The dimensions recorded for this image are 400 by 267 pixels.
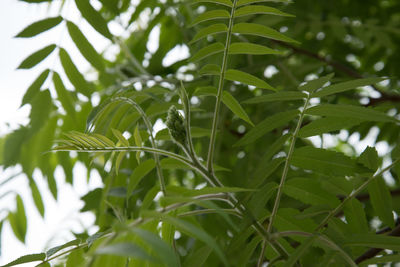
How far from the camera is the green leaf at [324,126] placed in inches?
31.1

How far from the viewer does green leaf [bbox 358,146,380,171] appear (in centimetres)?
A: 80

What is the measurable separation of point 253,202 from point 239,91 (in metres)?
0.80

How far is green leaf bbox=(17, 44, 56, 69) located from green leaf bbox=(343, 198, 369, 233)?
0.74 meters

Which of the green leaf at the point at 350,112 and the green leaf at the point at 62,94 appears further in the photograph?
the green leaf at the point at 62,94

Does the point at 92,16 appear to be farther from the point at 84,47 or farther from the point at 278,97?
the point at 278,97

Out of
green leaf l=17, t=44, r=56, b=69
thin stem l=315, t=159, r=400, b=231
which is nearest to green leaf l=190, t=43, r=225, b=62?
thin stem l=315, t=159, r=400, b=231

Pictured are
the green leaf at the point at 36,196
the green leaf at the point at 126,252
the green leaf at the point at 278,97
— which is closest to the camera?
the green leaf at the point at 126,252

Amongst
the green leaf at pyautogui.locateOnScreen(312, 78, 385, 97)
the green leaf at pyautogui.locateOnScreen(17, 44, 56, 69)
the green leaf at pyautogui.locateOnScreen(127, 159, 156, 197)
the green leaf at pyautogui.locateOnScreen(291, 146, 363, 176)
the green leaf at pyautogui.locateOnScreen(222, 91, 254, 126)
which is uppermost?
the green leaf at pyautogui.locateOnScreen(17, 44, 56, 69)

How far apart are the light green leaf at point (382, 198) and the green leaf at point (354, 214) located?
0.09 ft

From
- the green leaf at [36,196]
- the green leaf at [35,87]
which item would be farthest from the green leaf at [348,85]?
the green leaf at [36,196]

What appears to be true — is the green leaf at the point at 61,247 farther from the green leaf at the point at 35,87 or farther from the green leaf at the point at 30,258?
the green leaf at the point at 35,87

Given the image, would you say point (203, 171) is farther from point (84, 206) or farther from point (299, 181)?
point (84, 206)

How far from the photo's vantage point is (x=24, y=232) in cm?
138

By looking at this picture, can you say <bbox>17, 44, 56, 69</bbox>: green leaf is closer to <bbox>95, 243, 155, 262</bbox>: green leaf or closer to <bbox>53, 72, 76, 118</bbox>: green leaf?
<bbox>53, 72, 76, 118</bbox>: green leaf
